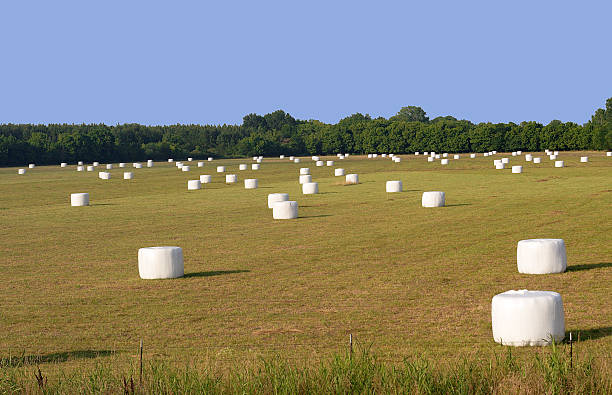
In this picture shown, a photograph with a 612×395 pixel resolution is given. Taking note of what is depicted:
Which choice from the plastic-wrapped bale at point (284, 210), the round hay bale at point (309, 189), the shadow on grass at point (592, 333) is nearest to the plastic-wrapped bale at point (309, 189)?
the round hay bale at point (309, 189)

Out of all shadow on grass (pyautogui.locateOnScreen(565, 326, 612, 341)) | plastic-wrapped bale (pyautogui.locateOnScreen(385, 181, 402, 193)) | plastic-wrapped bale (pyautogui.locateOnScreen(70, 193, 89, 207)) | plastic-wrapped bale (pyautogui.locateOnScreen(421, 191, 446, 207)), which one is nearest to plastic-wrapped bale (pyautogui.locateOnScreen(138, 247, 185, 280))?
shadow on grass (pyautogui.locateOnScreen(565, 326, 612, 341))

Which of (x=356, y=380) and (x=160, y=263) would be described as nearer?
(x=356, y=380)

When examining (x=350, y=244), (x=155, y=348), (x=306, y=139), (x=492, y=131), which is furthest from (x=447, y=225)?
(x=306, y=139)

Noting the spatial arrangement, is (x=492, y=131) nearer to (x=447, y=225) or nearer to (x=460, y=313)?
(x=447, y=225)

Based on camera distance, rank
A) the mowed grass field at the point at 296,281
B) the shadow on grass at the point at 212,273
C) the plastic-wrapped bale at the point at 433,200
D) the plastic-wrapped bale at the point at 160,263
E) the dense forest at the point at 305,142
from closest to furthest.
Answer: the mowed grass field at the point at 296,281
the plastic-wrapped bale at the point at 160,263
the shadow on grass at the point at 212,273
the plastic-wrapped bale at the point at 433,200
the dense forest at the point at 305,142

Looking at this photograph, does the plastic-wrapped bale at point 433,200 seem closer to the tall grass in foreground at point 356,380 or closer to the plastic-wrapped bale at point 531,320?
the plastic-wrapped bale at point 531,320

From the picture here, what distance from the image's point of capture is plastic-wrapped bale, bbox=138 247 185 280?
22.0m

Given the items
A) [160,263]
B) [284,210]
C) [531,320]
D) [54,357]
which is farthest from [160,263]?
[284,210]

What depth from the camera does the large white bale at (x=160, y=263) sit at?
22047 millimetres

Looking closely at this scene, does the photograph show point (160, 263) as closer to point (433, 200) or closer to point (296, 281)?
point (296, 281)

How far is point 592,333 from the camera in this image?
14336mm

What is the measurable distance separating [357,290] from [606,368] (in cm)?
858

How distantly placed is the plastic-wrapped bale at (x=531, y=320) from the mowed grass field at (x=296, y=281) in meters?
0.26

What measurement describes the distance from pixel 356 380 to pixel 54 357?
542 cm
